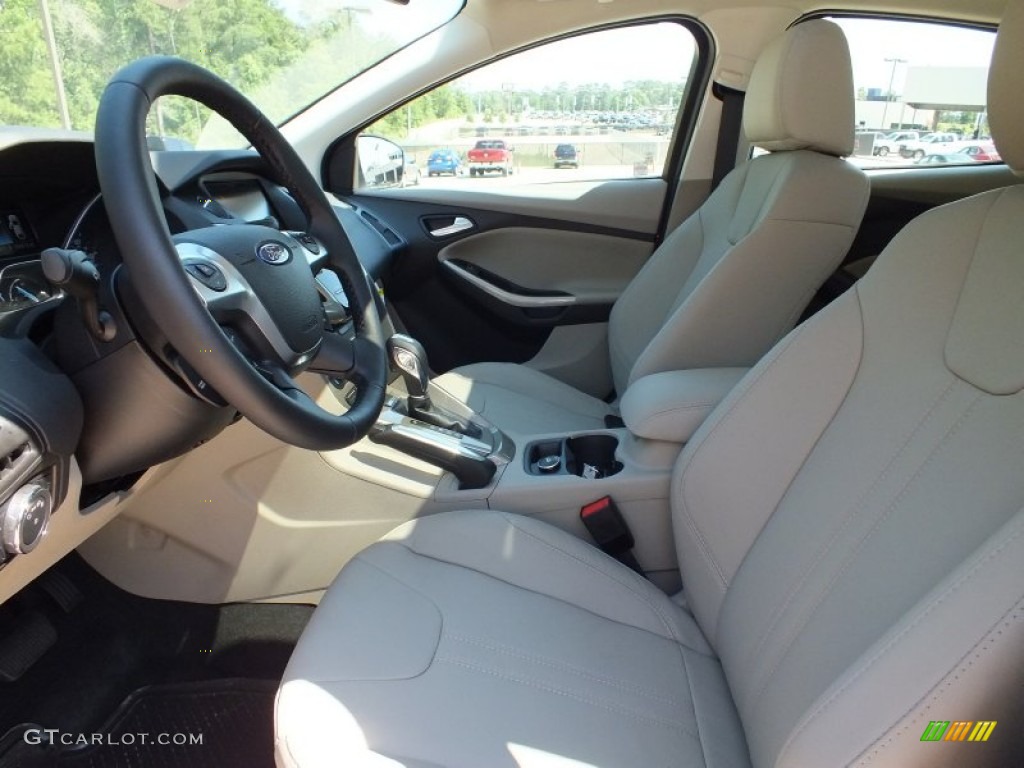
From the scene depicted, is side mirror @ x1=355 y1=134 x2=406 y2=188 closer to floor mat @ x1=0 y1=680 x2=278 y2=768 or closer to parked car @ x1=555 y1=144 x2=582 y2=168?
parked car @ x1=555 y1=144 x2=582 y2=168

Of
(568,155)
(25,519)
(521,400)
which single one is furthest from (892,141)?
(25,519)

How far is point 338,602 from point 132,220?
0.56 metres

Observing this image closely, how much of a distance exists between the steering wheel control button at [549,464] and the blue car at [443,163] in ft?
4.35

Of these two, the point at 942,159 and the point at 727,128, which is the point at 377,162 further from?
the point at 942,159

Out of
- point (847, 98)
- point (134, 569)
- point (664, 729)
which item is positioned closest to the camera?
point (664, 729)

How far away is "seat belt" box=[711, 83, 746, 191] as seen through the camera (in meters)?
2.29

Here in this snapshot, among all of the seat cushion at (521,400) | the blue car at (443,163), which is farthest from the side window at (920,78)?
the blue car at (443,163)

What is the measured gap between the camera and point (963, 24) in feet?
7.29

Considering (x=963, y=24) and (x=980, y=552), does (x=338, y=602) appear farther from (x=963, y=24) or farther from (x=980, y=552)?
(x=963, y=24)

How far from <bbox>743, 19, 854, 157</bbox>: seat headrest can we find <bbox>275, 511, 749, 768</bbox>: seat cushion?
3.12 ft

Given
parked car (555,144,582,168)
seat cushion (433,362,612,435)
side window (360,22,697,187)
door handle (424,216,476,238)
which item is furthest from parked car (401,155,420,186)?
seat cushion (433,362,612,435)

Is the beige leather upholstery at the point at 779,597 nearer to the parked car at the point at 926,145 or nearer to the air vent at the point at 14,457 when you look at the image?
the air vent at the point at 14,457

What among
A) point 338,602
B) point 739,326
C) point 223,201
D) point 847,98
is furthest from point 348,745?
point 847,98

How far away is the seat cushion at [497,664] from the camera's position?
0.86m
